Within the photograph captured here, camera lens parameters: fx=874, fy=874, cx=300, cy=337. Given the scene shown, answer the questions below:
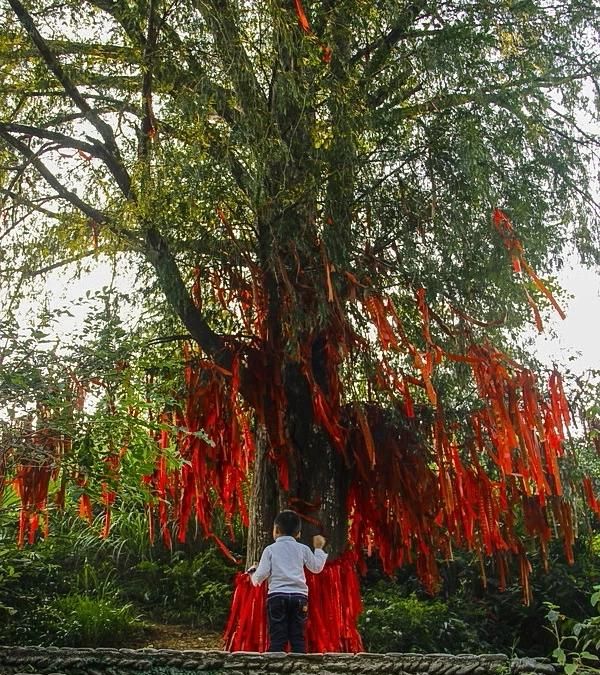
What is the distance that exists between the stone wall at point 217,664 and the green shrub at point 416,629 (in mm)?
3900

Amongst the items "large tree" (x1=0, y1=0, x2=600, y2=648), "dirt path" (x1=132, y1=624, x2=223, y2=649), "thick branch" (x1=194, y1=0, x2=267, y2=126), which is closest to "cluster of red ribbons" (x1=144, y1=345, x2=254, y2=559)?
"large tree" (x1=0, y1=0, x2=600, y2=648)

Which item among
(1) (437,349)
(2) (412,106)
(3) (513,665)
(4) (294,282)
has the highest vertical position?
(2) (412,106)

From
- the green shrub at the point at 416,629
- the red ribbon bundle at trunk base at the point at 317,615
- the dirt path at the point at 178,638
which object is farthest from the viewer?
the green shrub at the point at 416,629

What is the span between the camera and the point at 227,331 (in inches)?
252

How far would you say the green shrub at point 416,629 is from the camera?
6617 mm

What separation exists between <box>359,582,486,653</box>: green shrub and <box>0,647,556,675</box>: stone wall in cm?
390

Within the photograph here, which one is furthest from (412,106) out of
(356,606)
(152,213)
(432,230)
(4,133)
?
(356,606)

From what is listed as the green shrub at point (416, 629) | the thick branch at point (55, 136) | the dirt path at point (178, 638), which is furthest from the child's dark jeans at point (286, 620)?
the thick branch at point (55, 136)

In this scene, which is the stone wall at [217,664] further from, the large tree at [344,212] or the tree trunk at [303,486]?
the tree trunk at [303,486]

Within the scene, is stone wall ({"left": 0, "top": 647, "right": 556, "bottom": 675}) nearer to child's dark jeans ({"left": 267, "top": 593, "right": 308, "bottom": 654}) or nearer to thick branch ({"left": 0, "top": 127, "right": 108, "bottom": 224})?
child's dark jeans ({"left": 267, "top": 593, "right": 308, "bottom": 654})

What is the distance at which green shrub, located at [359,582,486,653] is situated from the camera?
6.62m

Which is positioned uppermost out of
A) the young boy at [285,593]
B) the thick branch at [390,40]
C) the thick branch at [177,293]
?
the thick branch at [390,40]

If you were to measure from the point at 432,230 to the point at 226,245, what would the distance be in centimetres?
129

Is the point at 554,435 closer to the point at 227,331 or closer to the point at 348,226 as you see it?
the point at 348,226
